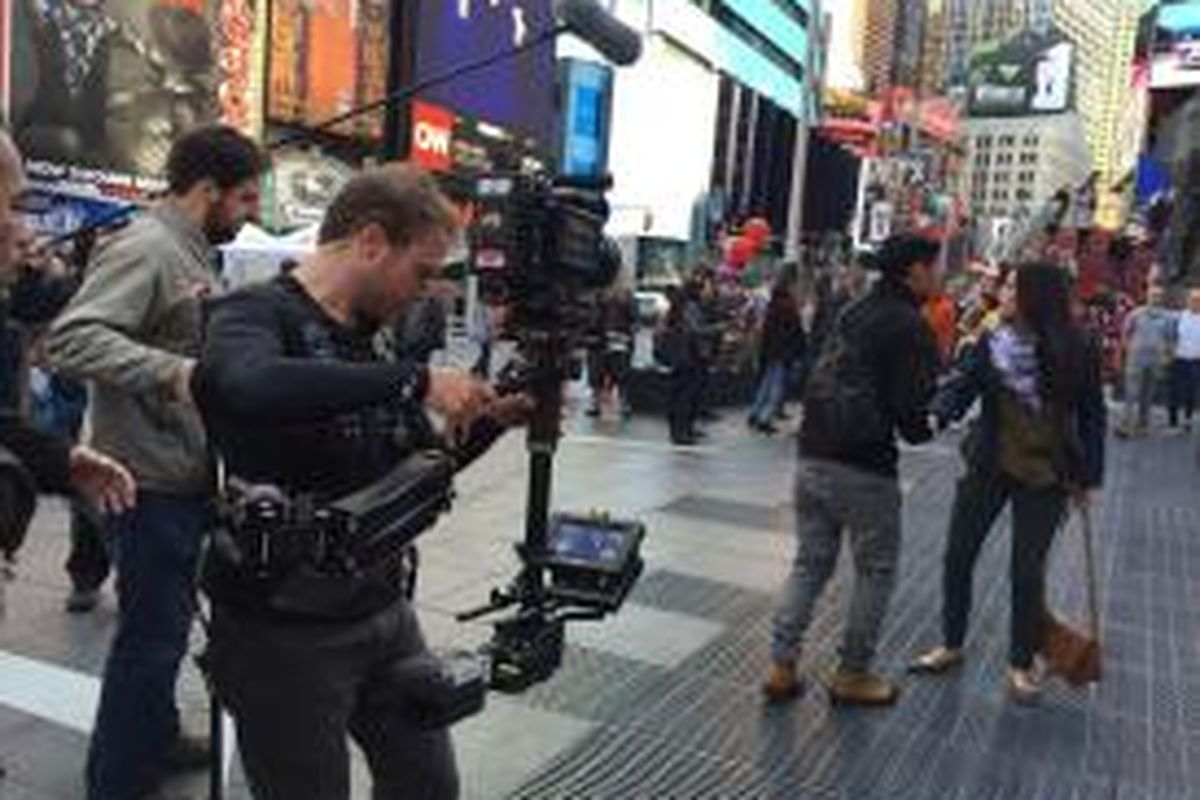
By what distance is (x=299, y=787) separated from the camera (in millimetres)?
3209

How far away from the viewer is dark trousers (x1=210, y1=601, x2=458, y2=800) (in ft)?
10.3

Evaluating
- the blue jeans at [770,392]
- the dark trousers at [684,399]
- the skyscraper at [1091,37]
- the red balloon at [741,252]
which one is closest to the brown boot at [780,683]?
the dark trousers at [684,399]

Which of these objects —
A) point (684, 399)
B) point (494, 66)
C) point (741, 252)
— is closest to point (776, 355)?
point (684, 399)

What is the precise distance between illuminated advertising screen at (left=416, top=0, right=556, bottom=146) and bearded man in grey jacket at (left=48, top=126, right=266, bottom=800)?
34.2 metres

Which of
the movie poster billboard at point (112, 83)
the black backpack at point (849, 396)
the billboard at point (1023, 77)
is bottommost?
the black backpack at point (849, 396)

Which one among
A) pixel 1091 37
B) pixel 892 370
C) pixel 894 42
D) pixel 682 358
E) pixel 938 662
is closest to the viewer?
pixel 892 370

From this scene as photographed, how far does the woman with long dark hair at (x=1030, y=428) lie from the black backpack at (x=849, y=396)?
56cm

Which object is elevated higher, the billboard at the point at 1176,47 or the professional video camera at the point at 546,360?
the billboard at the point at 1176,47

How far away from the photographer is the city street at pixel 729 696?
5.70 m

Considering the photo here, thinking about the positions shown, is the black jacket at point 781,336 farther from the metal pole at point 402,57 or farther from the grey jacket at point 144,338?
the metal pole at point 402,57

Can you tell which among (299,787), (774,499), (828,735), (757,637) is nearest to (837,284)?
(774,499)

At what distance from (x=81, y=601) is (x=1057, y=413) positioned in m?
3.90

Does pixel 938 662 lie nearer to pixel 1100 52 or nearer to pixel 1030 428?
pixel 1030 428

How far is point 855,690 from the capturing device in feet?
21.9
